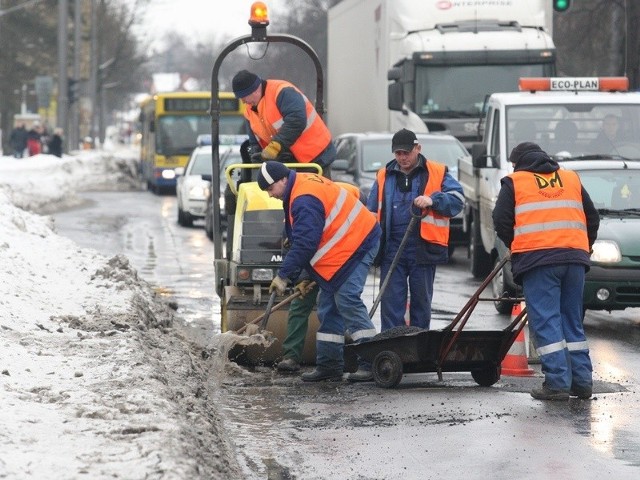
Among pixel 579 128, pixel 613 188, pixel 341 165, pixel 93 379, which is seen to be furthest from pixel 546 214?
pixel 341 165

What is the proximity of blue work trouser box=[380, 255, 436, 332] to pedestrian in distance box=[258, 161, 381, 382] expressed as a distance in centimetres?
46

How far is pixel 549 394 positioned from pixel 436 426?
3.82 feet

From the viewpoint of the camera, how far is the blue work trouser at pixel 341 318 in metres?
10.2

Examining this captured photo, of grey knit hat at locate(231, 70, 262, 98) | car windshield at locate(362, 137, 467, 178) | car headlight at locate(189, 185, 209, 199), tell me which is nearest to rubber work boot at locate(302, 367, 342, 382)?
grey knit hat at locate(231, 70, 262, 98)

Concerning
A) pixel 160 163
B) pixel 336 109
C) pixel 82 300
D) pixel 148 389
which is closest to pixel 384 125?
pixel 336 109

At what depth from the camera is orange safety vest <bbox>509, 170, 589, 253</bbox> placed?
31.7 feet

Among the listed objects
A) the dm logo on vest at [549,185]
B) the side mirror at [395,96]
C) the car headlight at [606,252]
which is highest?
the side mirror at [395,96]

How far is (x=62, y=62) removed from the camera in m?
49.8

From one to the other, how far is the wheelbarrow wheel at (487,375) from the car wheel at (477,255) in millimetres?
7218

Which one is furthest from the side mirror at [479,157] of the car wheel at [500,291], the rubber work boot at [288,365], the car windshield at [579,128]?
the rubber work boot at [288,365]

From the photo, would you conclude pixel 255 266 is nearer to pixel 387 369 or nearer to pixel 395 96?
pixel 387 369

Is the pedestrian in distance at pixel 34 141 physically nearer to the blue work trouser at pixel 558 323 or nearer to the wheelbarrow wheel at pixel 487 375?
the wheelbarrow wheel at pixel 487 375

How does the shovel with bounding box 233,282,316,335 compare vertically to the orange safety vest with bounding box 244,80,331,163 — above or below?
below

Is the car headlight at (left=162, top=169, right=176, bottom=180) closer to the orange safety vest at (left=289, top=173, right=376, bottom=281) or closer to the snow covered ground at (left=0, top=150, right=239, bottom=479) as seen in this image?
the snow covered ground at (left=0, top=150, right=239, bottom=479)
